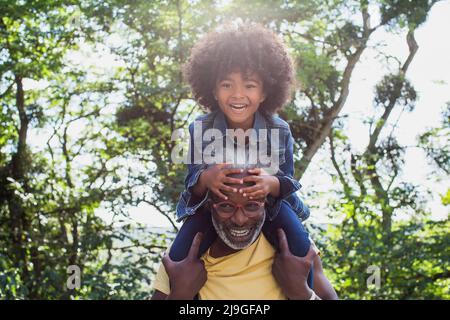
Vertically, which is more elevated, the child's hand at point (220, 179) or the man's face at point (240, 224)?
the child's hand at point (220, 179)

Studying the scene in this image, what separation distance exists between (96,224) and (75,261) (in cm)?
60

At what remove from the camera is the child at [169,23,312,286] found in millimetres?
2359

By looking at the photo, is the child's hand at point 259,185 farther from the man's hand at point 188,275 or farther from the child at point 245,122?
the man's hand at point 188,275

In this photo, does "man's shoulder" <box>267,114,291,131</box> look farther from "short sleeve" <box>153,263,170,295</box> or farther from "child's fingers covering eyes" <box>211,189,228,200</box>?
"short sleeve" <box>153,263,170,295</box>

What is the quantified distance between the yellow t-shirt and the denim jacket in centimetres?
15

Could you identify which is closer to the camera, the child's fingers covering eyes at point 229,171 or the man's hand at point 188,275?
the child's fingers covering eyes at point 229,171

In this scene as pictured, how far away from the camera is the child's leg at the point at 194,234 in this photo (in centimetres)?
246

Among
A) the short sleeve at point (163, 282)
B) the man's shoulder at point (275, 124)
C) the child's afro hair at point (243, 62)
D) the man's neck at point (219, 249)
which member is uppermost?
the child's afro hair at point (243, 62)

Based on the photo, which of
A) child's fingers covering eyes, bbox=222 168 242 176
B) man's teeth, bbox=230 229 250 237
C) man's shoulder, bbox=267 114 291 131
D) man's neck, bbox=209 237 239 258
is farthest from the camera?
man's shoulder, bbox=267 114 291 131

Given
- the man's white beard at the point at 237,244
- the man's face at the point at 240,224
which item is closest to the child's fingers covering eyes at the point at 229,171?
the man's face at the point at 240,224

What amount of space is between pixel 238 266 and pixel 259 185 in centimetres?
37

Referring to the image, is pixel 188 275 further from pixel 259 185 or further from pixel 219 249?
pixel 259 185

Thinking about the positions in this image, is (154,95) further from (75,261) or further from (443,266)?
(443,266)

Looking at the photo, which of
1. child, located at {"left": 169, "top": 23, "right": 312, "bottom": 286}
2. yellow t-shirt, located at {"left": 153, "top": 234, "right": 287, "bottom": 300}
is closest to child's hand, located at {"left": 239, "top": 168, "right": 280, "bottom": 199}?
child, located at {"left": 169, "top": 23, "right": 312, "bottom": 286}
